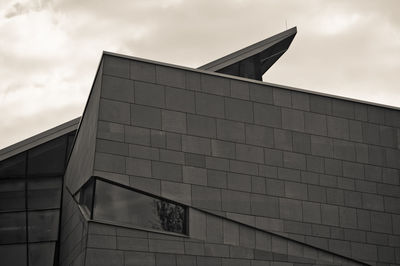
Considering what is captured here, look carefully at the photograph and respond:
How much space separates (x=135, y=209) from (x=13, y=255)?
355 inches

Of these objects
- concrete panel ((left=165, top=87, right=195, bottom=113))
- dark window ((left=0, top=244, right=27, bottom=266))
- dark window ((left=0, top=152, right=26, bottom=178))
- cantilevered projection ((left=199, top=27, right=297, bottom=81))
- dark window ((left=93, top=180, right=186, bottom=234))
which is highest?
cantilevered projection ((left=199, top=27, right=297, bottom=81))

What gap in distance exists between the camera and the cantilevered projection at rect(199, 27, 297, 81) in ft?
115

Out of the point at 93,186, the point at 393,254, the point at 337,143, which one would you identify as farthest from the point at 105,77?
the point at 393,254

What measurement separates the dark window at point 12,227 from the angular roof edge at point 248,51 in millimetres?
9874

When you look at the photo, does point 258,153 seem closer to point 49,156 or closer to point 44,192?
point 49,156

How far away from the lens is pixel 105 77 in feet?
82.9

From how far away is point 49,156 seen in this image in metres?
32.2

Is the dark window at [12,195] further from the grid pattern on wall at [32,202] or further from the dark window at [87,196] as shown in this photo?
the dark window at [87,196]

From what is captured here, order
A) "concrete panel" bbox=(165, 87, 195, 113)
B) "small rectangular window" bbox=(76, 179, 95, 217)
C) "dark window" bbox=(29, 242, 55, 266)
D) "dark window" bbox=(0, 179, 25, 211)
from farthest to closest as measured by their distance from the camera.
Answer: "dark window" bbox=(0, 179, 25, 211) < "dark window" bbox=(29, 242, 55, 266) < "concrete panel" bbox=(165, 87, 195, 113) < "small rectangular window" bbox=(76, 179, 95, 217)

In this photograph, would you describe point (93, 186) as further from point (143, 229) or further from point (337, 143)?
point (337, 143)

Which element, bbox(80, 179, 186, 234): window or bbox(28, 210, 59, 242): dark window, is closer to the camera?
bbox(80, 179, 186, 234): window

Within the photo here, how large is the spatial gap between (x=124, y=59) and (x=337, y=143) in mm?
8332

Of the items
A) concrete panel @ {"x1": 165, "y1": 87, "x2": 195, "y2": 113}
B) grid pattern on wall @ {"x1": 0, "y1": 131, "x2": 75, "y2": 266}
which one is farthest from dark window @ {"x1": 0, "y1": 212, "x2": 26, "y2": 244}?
concrete panel @ {"x1": 165, "y1": 87, "x2": 195, "y2": 113}

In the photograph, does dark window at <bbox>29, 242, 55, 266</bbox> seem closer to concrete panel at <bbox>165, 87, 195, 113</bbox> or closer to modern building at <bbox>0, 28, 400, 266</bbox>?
modern building at <bbox>0, 28, 400, 266</bbox>
